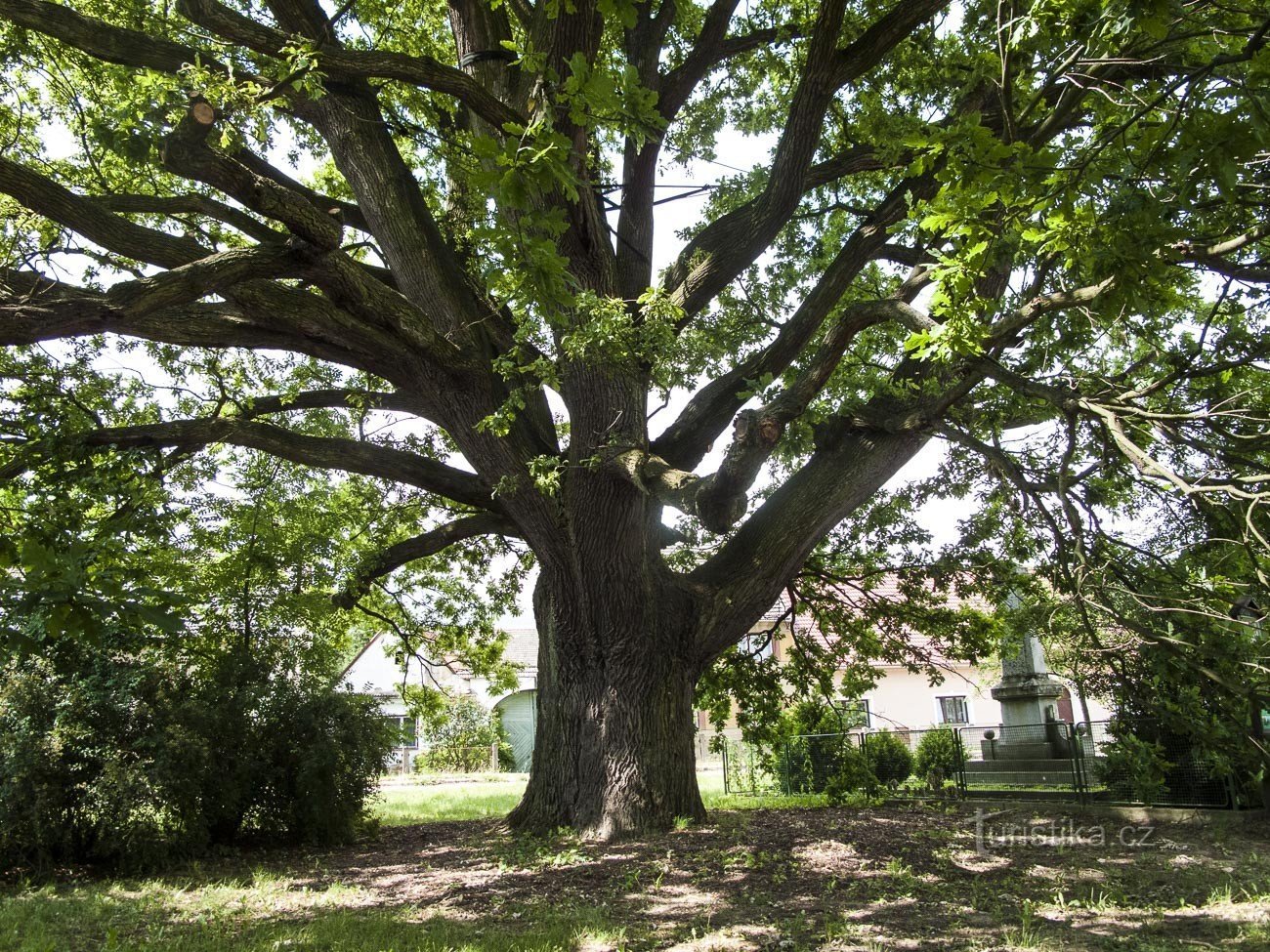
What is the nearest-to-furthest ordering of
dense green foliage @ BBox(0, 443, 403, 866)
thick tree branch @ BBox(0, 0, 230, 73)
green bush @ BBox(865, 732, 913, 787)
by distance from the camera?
thick tree branch @ BBox(0, 0, 230, 73) < dense green foliage @ BBox(0, 443, 403, 866) < green bush @ BBox(865, 732, 913, 787)

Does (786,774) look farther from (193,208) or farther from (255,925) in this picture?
(193,208)

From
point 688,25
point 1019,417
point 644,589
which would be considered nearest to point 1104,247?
point 1019,417

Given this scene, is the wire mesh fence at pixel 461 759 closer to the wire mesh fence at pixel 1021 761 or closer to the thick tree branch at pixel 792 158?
the wire mesh fence at pixel 1021 761

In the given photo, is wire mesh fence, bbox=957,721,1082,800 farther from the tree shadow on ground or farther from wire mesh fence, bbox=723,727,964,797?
the tree shadow on ground

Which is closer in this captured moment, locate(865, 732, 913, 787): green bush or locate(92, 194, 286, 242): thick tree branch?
locate(92, 194, 286, 242): thick tree branch

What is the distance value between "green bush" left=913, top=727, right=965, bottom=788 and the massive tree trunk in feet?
23.9

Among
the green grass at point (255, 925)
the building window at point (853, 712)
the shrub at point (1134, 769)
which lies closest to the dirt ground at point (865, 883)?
the green grass at point (255, 925)

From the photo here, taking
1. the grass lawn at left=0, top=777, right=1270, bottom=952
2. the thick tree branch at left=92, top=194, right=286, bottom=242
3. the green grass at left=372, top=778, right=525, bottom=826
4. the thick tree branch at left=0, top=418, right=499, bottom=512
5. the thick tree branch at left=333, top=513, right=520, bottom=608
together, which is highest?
the thick tree branch at left=92, top=194, right=286, bottom=242

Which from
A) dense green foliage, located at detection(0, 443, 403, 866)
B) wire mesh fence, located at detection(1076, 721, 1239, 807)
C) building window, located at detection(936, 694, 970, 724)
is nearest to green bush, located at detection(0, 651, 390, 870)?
dense green foliage, located at detection(0, 443, 403, 866)

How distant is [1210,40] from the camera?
19.7 ft

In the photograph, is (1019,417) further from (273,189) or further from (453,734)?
(453,734)

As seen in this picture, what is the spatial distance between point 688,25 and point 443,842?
421 inches

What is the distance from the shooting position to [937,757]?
611 inches

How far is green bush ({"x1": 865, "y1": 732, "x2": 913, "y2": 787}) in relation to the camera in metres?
15.4
